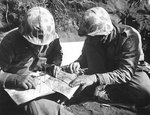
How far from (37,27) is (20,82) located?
0.64m

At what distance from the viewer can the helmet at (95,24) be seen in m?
3.94

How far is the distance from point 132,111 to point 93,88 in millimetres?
666

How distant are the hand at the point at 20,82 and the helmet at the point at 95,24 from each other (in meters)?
0.94

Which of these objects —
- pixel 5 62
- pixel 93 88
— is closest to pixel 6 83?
pixel 5 62

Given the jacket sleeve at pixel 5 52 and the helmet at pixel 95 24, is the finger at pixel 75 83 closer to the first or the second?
the helmet at pixel 95 24

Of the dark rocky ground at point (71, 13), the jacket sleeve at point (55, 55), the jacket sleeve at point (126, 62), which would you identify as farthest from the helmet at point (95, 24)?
the dark rocky ground at point (71, 13)

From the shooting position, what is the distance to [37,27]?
3574 millimetres

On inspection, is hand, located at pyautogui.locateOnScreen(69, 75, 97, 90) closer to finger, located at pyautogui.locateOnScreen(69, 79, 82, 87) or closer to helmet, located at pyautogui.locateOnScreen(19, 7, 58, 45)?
finger, located at pyautogui.locateOnScreen(69, 79, 82, 87)

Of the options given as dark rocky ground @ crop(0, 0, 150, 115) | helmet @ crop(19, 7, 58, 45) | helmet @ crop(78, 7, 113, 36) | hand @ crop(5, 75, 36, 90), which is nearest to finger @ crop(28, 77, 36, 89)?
hand @ crop(5, 75, 36, 90)

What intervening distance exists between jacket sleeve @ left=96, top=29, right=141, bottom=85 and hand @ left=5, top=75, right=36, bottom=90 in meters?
1.01

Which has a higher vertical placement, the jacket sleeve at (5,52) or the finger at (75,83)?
the jacket sleeve at (5,52)

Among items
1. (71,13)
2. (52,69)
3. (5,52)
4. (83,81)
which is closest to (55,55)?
(52,69)

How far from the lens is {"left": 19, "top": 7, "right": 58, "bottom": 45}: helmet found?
358 cm

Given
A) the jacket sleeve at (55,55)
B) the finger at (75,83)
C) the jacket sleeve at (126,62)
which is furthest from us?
the jacket sleeve at (55,55)
